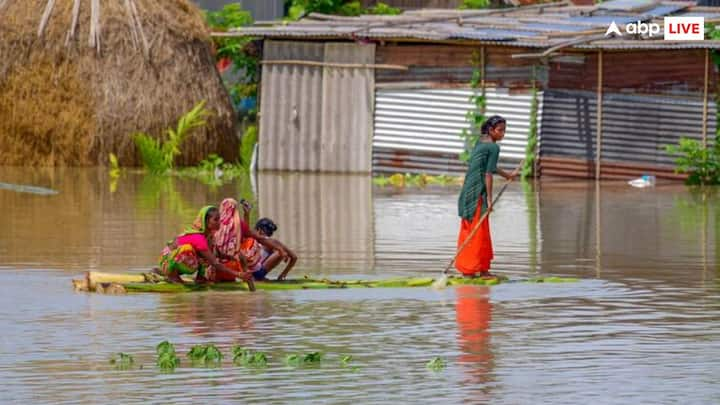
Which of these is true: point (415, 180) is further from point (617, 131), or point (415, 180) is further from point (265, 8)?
point (265, 8)

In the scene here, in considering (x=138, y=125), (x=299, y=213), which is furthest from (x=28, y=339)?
(x=138, y=125)

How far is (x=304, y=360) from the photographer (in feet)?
31.9

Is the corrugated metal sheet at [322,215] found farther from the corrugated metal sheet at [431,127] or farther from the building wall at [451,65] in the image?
the building wall at [451,65]

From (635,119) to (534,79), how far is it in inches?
63.1

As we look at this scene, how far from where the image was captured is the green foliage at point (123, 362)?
9.56 m

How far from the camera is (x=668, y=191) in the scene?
82.0 ft

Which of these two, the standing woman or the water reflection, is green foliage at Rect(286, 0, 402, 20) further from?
the water reflection

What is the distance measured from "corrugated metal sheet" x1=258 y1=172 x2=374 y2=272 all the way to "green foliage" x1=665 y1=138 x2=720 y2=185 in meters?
4.41

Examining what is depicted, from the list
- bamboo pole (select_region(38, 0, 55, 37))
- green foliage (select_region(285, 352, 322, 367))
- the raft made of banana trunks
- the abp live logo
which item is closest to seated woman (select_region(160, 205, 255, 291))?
the raft made of banana trunks

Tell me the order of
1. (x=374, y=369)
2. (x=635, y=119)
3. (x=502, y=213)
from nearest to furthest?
(x=374, y=369)
(x=502, y=213)
(x=635, y=119)

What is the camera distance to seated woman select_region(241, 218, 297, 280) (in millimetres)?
13445

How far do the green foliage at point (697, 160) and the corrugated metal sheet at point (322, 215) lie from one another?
4.41 meters

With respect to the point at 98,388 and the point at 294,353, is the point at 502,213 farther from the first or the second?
the point at 98,388

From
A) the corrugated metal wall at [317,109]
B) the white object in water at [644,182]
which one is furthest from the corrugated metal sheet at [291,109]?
the white object in water at [644,182]
